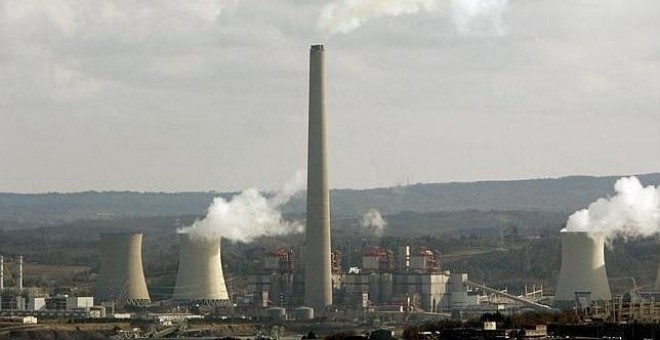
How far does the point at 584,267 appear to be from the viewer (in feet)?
273

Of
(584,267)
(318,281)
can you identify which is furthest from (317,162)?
(584,267)

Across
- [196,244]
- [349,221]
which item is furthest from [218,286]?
[349,221]

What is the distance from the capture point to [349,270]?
104m

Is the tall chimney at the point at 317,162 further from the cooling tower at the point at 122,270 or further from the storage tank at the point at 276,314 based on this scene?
the cooling tower at the point at 122,270

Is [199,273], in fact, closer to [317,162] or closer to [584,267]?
[317,162]

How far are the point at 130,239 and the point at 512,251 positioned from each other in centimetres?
4798

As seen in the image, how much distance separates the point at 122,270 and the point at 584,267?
19.8 meters

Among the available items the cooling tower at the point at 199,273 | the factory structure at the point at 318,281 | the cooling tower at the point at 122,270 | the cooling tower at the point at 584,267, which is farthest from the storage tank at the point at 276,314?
the cooling tower at the point at 584,267

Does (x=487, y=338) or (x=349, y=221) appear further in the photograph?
(x=349, y=221)

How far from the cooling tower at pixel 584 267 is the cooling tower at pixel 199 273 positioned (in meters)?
14.9

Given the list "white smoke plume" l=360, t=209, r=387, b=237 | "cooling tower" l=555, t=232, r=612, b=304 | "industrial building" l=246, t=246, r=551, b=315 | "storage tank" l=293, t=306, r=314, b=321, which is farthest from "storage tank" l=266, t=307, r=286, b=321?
"white smoke plume" l=360, t=209, r=387, b=237

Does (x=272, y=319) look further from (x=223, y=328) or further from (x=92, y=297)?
(x=92, y=297)

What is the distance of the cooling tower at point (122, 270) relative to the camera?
8925cm

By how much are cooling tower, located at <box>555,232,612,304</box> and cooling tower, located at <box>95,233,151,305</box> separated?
17.8 meters
